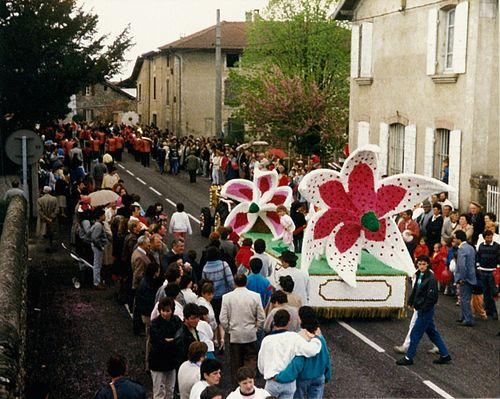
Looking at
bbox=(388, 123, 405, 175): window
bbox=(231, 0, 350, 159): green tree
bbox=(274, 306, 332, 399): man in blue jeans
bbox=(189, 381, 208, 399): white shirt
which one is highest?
bbox=(231, 0, 350, 159): green tree

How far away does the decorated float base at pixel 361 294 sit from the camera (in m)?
15.2

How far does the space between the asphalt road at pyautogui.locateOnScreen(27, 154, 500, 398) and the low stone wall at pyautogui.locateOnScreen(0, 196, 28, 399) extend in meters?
1.05

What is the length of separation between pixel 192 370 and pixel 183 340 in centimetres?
126

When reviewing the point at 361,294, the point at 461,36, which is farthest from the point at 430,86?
the point at 361,294

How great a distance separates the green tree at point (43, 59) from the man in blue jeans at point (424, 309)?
16.2 meters

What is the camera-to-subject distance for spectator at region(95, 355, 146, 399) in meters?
8.34

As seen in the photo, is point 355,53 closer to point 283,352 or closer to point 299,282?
point 299,282

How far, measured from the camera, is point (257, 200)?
63.6ft

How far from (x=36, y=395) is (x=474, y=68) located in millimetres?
16776

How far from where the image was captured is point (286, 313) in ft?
33.0

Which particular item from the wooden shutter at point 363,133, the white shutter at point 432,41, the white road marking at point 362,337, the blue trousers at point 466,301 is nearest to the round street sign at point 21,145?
the white road marking at point 362,337

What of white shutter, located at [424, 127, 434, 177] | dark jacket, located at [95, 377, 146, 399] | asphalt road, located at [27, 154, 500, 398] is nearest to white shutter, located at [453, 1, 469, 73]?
white shutter, located at [424, 127, 434, 177]

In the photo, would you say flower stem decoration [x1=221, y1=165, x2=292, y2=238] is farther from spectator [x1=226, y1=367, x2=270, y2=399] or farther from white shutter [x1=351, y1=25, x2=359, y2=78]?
white shutter [x1=351, y1=25, x2=359, y2=78]

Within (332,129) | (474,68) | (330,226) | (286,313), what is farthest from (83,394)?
(332,129)
